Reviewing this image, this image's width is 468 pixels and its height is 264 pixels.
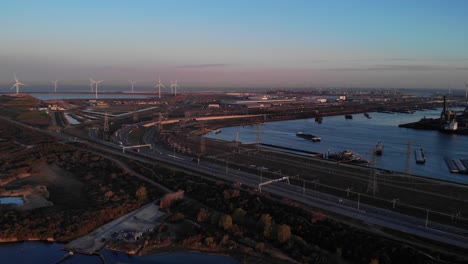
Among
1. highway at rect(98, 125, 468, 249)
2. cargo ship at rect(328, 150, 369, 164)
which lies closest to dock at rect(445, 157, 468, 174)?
cargo ship at rect(328, 150, 369, 164)

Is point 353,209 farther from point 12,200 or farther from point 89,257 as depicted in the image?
point 12,200

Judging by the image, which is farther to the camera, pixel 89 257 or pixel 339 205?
pixel 339 205

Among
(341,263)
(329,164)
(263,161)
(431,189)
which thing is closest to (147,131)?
(263,161)

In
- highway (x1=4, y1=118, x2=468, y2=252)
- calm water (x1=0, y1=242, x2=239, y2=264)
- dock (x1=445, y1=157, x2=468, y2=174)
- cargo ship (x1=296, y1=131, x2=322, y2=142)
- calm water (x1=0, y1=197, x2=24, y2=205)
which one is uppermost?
cargo ship (x1=296, y1=131, x2=322, y2=142)

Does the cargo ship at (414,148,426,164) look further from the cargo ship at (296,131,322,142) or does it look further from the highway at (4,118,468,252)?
the highway at (4,118,468,252)

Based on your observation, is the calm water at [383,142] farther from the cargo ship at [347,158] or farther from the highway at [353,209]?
the highway at [353,209]

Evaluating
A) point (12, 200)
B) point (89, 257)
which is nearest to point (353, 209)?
point (89, 257)

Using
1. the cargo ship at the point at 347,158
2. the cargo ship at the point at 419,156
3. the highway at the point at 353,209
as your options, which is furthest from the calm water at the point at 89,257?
the cargo ship at the point at 419,156
